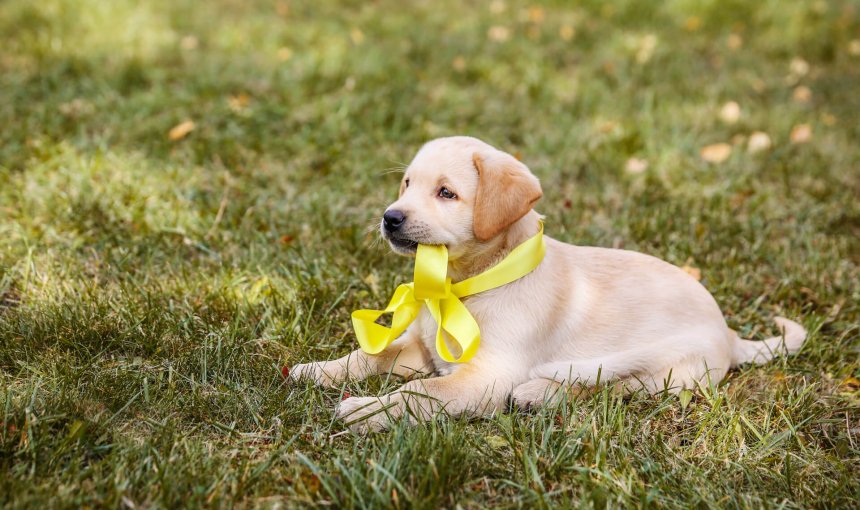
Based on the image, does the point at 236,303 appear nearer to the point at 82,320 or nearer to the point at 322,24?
the point at 82,320

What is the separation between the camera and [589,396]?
9.58ft

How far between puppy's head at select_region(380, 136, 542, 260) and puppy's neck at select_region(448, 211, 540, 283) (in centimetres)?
6

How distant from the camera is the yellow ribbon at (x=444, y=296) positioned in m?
2.73

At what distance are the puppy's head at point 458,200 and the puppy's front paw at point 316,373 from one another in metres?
0.59

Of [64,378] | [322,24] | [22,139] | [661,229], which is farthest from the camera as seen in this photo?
[322,24]

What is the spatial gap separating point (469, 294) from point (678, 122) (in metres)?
3.84

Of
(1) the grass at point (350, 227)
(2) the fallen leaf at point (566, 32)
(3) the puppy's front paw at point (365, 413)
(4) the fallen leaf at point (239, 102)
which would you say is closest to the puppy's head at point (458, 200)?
(3) the puppy's front paw at point (365, 413)

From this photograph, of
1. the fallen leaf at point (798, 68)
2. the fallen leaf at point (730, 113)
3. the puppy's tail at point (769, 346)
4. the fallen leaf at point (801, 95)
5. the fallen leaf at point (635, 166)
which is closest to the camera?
the puppy's tail at point (769, 346)

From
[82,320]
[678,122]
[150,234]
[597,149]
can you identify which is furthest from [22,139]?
[678,122]

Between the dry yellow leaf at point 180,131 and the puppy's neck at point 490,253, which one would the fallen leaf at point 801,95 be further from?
the dry yellow leaf at point 180,131

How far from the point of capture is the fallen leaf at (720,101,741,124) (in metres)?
6.16

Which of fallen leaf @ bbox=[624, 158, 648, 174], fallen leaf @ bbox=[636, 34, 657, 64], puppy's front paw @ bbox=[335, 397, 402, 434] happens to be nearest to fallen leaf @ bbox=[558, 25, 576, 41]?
fallen leaf @ bbox=[636, 34, 657, 64]

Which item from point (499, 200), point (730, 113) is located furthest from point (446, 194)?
point (730, 113)

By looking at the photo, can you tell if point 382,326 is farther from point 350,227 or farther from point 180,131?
point 180,131
